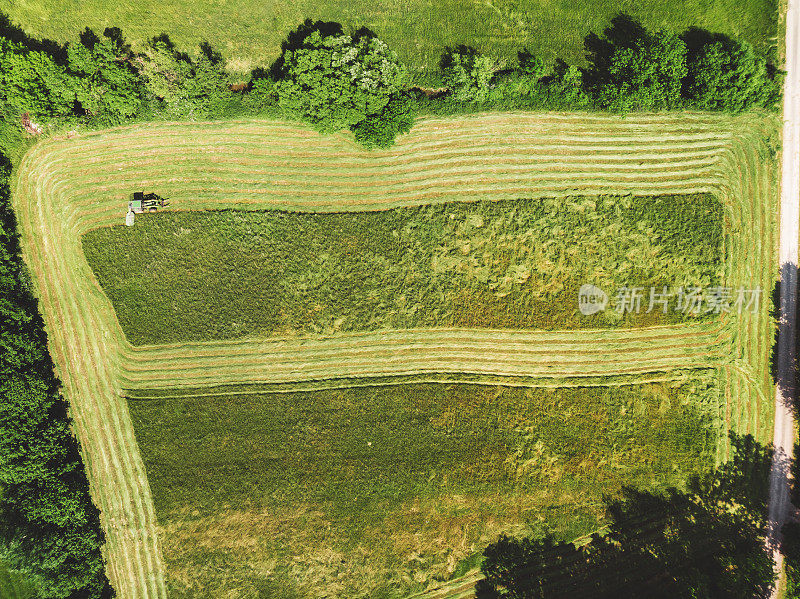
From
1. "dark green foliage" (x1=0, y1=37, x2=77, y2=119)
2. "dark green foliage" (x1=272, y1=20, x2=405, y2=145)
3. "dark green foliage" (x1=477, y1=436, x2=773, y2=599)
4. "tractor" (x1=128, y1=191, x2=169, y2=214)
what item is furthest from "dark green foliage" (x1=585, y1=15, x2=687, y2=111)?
"dark green foliage" (x1=0, y1=37, x2=77, y2=119)

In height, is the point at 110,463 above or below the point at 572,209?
below

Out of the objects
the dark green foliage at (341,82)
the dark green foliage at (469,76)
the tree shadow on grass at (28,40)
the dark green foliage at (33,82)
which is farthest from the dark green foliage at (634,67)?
the tree shadow on grass at (28,40)

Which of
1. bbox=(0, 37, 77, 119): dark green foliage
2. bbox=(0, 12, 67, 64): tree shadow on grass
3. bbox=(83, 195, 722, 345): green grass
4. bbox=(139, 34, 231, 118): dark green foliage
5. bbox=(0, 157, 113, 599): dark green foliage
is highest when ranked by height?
bbox=(0, 12, 67, 64): tree shadow on grass

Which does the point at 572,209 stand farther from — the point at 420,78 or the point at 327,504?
the point at 327,504

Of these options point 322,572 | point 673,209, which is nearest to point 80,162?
point 322,572

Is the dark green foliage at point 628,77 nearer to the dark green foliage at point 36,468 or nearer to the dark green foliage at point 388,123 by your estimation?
the dark green foliage at point 388,123

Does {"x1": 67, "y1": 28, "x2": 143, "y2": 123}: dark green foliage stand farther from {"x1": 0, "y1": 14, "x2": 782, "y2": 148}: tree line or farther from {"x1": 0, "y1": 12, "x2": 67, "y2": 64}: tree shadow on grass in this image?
{"x1": 0, "y1": 12, "x2": 67, "y2": 64}: tree shadow on grass
